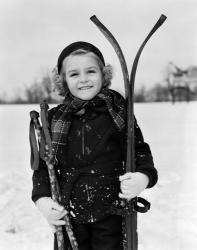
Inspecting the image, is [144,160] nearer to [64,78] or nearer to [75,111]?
[75,111]

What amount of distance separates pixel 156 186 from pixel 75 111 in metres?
2.21

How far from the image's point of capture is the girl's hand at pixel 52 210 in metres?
1.68

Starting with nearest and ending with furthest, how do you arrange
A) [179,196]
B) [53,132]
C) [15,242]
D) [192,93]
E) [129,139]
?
[129,139] → [53,132] → [15,242] → [179,196] → [192,93]

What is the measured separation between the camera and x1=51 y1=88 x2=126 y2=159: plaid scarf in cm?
169

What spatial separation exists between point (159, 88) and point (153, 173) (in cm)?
340

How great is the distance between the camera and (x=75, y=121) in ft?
5.72

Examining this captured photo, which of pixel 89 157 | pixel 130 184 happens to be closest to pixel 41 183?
pixel 89 157

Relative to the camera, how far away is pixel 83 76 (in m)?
1.73

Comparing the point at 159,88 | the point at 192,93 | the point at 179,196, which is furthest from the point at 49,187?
the point at 192,93

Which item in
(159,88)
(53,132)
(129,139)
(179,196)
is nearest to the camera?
(129,139)

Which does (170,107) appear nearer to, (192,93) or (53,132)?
(192,93)

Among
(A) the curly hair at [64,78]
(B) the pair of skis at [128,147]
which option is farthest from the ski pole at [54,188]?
(A) the curly hair at [64,78]

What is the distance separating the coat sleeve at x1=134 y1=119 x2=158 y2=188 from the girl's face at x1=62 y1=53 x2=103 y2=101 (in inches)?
9.0

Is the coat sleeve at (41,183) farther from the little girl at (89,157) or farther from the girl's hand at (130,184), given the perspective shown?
the girl's hand at (130,184)
